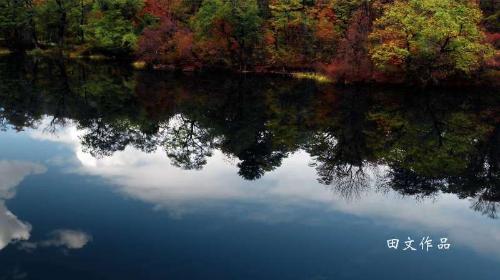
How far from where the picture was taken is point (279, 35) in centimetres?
6028

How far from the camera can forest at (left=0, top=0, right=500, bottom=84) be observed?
149 feet

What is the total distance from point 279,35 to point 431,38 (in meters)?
21.0

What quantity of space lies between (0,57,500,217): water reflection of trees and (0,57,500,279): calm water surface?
14 cm

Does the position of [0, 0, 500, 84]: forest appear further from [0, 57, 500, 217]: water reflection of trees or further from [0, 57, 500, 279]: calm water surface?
[0, 57, 500, 279]: calm water surface

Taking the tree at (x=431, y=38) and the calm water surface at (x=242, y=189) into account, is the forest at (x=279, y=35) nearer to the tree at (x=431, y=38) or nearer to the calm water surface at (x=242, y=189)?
the tree at (x=431, y=38)

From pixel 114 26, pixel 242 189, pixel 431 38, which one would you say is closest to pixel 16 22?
pixel 114 26

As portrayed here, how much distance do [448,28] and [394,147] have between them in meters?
24.5

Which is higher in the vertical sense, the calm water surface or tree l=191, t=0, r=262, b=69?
tree l=191, t=0, r=262, b=69

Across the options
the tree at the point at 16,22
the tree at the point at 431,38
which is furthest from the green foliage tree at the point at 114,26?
the tree at the point at 431,38

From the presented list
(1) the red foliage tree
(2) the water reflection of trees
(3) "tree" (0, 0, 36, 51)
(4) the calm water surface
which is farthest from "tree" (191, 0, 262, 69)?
(3) "tree" (0, 0, 36, 51)

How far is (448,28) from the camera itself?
4328 centimetres

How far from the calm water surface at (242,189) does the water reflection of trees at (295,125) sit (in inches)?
5.7

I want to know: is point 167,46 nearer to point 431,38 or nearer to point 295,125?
point 431,38

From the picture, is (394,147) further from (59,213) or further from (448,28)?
(448,28)
